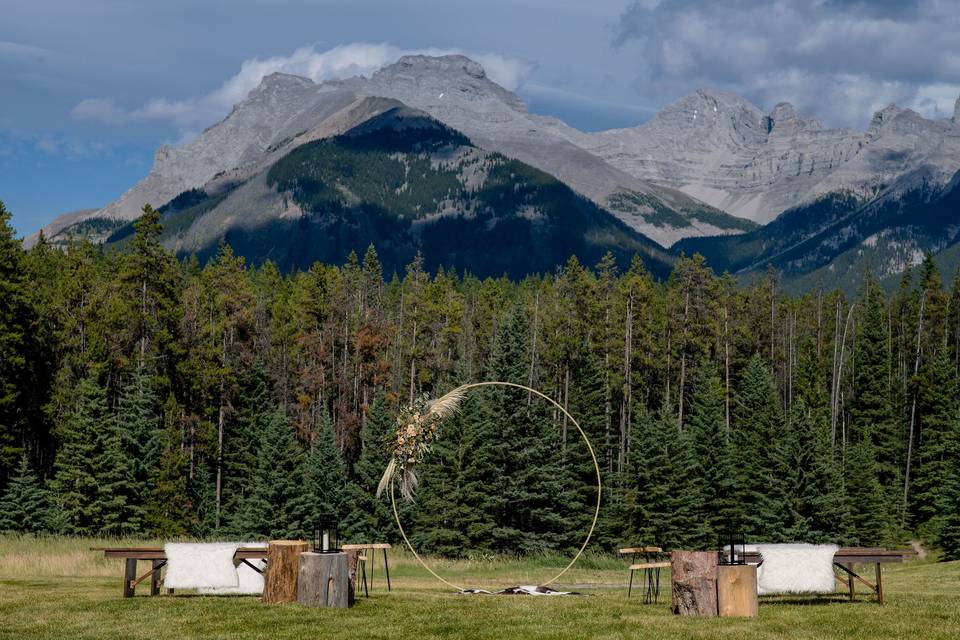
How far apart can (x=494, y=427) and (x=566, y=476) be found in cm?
686

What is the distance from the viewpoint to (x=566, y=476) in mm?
61781

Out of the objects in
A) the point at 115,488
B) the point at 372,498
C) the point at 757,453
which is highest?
the point at 757,453

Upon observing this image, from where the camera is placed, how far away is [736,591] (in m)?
17.5

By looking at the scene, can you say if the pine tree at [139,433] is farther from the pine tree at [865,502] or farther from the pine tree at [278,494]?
the pine tree at [865,502]

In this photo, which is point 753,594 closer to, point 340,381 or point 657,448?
point 657,448

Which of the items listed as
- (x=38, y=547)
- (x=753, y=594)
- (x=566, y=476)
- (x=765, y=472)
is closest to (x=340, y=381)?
(x=566, y=476)

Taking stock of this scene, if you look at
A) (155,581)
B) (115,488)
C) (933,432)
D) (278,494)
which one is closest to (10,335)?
(115,488)

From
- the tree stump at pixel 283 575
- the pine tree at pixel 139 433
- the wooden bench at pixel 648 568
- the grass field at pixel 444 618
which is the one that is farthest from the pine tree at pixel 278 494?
the tree stump at pixel 283 575

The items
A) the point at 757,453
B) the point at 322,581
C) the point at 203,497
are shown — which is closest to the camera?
the point at 322,581

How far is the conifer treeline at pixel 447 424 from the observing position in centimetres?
5825

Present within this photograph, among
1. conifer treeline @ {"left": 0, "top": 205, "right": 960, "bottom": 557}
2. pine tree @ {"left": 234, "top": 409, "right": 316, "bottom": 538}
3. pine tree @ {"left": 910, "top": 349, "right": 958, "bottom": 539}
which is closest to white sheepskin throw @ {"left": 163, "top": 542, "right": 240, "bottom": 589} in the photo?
conifer treeline @ {"left": 0, "top": 205, "right": 960, "bottom": 557}

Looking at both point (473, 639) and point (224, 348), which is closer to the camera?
point (473, 639)

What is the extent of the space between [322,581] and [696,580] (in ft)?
21.6

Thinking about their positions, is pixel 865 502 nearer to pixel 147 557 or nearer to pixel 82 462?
pixel 82 462
